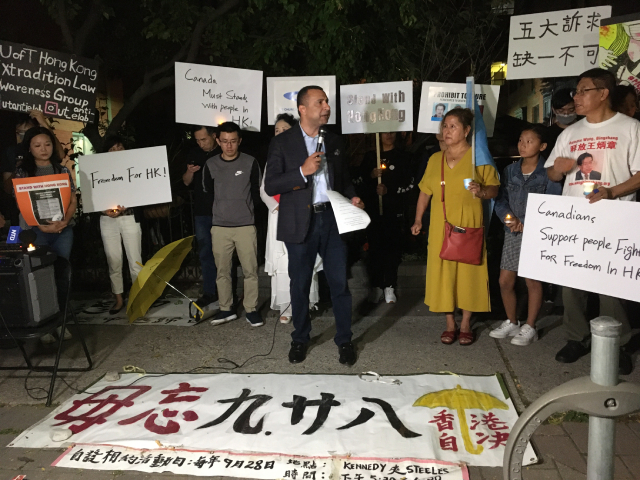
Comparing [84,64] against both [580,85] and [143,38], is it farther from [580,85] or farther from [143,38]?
[580,85]

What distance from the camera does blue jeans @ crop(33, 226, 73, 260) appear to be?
4969 mm

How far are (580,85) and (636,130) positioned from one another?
49 centimetres

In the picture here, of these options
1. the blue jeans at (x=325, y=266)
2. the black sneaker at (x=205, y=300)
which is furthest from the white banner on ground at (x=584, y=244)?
the black sneaker at (x=205, y=300)

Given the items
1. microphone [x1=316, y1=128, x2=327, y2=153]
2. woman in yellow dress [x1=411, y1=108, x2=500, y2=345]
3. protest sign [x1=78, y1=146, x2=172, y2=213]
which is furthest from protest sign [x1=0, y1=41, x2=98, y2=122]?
woman in yellow dress [x1=411, y1=108, x2=500, y2=345]

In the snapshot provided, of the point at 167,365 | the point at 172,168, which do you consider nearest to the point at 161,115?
the point at 172,168

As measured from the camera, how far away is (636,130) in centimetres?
375

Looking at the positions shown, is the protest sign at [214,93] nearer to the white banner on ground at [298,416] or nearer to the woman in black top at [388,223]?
the woman in black top at [388,223]

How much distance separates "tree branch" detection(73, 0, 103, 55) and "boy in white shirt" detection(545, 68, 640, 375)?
6057 mm

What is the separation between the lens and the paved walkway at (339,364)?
300 cm

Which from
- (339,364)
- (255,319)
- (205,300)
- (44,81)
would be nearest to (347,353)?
(339,364)

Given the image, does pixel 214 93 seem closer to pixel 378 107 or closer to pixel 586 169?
pixel 378 107

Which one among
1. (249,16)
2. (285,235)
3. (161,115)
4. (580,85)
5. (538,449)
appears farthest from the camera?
(161,115)

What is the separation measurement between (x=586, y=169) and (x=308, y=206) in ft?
6.75

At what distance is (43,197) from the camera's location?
4816 millimetres
